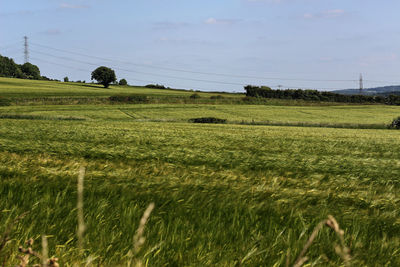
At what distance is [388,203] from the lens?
3.69 metres

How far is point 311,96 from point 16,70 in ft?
384

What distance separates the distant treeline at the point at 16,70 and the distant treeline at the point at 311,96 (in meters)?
98.1

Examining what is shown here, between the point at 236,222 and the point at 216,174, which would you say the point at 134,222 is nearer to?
the point at 236,222

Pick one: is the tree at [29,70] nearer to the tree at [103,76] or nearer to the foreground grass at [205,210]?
the tree at [103,76]

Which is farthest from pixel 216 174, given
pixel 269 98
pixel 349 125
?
pixel 269 98

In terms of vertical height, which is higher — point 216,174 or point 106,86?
point 106,86

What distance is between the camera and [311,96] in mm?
76875

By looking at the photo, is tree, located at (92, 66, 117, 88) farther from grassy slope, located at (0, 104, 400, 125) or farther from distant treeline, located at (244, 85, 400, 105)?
grassy slope, located at (0, 104, 400, 125)

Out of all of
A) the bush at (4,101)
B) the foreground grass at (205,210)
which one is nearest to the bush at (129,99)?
the bush at (4,101)

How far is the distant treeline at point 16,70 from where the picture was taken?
5049 inches

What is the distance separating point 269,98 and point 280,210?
239 ft

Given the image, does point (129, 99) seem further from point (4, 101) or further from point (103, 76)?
point (103, 76)

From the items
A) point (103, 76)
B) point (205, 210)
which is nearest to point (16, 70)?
point (103, 76)

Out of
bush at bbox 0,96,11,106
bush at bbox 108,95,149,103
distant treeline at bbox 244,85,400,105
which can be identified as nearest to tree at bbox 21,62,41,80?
bush at bbox 108,95,149,103
